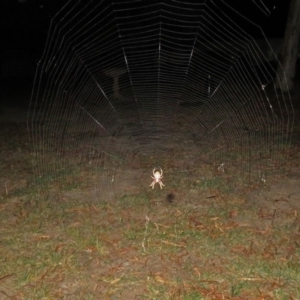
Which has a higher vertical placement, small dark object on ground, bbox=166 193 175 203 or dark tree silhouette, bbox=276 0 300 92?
dark tree silhouette, bbox=276 0 300 92

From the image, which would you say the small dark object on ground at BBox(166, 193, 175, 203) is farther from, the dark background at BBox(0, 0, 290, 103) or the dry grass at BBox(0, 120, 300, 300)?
the dark background at BBox(0, 0, 290, 103)

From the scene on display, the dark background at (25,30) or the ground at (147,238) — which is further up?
the dark background at (25,30)

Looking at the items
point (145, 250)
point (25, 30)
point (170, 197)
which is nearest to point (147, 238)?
point (145, 250)

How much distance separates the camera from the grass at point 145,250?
288 centimetres

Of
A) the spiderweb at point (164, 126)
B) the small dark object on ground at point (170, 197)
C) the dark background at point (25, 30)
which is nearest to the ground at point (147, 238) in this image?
the small dark object on ground at point (170, 197)

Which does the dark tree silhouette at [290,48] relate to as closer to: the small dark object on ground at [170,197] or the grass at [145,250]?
the small dark object on ground at [170,197]

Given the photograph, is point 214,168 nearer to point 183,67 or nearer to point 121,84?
point 183,67

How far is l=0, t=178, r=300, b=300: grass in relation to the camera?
9.45ft

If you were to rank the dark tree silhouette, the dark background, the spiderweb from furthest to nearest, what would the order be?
the dark background, the dark tree silhouette, the spiderweb

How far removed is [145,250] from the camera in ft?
11.1

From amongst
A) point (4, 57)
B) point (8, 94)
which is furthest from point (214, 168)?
point (4, 57)

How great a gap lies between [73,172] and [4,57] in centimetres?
1274

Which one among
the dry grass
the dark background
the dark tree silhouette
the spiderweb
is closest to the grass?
the dry grass

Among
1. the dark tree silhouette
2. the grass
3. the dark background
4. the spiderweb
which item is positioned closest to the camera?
the grass
